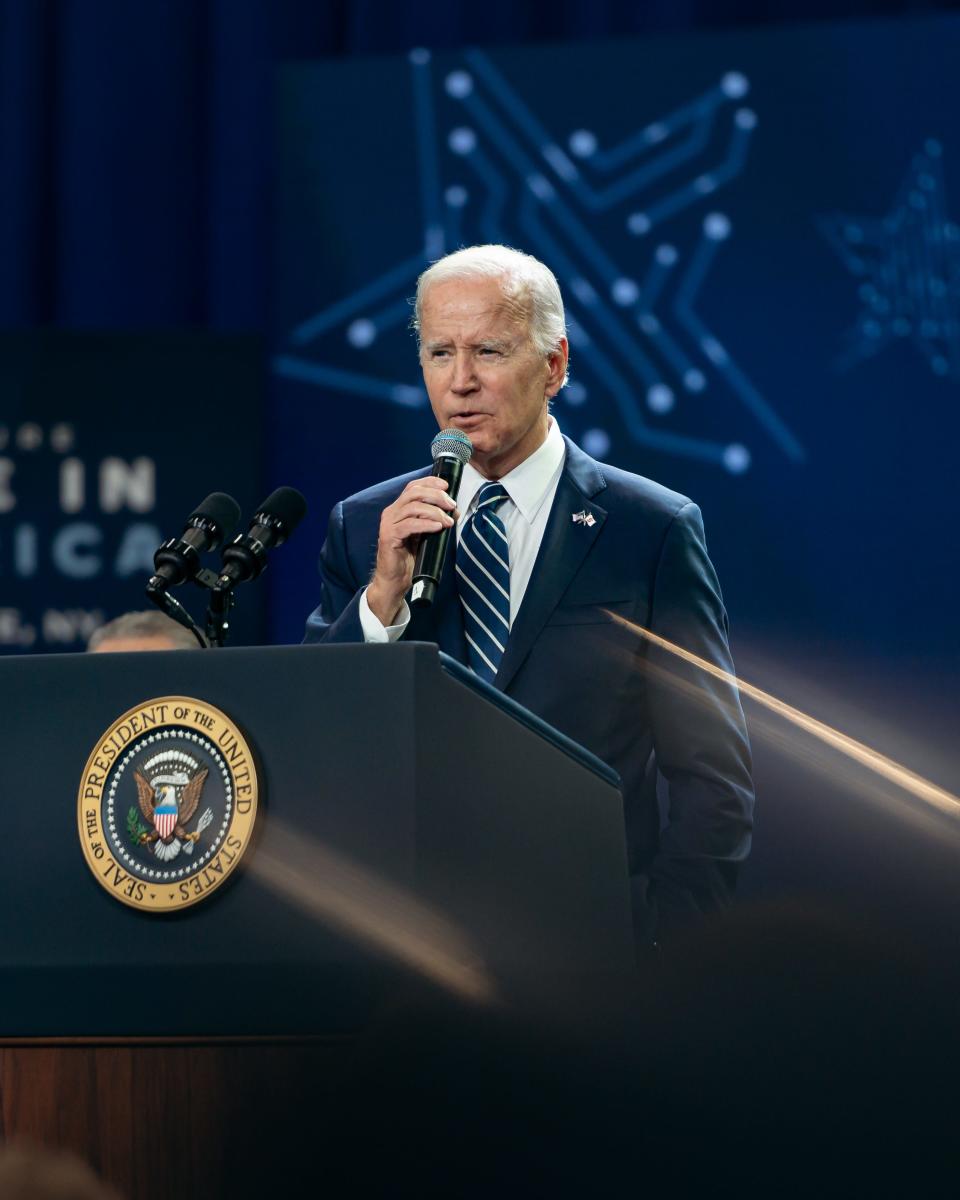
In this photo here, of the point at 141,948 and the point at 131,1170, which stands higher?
the point at 141,948

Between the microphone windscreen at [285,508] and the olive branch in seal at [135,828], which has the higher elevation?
the microphone windscreen at [285,508]

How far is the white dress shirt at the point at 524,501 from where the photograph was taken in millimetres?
1946

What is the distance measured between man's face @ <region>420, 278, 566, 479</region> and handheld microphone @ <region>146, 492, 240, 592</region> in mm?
373

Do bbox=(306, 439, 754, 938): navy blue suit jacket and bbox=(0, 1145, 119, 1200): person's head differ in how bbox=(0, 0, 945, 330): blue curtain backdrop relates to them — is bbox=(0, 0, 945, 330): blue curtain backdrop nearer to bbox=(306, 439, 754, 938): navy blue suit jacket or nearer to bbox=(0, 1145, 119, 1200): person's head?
bbox=(306, 439, 754, 938): navy blue suit jacket

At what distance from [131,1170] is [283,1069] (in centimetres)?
12

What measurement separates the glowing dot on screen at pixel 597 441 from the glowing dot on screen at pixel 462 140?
70 centimetres

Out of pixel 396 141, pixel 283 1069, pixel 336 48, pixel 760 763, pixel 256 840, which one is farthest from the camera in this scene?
pixel 336 48

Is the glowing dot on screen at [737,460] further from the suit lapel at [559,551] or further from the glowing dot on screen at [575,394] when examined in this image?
the suit lapel at [559,551]

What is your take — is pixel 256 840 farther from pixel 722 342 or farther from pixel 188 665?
pixel 722 342

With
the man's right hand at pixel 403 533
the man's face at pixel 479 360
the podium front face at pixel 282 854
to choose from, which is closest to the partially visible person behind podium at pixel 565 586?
the man's face at pixel 479 360

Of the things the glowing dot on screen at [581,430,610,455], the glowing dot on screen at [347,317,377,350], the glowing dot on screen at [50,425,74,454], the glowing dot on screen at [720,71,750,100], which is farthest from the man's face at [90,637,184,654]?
the glowing dot on screen at [720,71,750,100]

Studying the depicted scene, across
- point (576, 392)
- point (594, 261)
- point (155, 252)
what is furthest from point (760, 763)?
point (155, 252)

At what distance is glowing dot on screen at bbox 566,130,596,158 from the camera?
12.1 ft

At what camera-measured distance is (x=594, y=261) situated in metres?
→ 3.67
